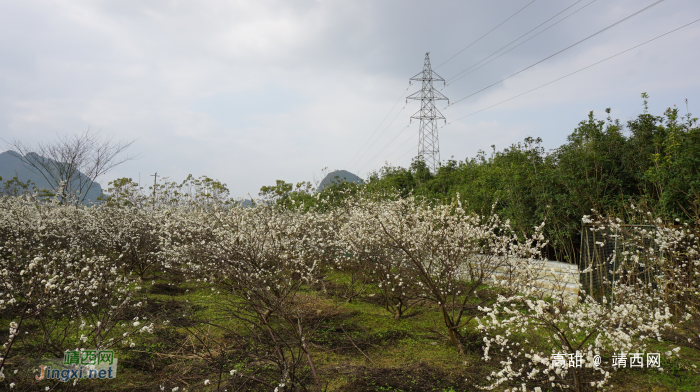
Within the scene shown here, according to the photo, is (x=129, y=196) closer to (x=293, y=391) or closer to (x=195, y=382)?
(x=195, y=382)

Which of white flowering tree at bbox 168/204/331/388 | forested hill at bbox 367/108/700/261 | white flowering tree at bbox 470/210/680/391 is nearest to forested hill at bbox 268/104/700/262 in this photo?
forested hill at bbox 367/108/700/261

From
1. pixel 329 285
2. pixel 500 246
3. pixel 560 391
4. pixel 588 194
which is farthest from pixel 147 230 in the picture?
pixel 588 194

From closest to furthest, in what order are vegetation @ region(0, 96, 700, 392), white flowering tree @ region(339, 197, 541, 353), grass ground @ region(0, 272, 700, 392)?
vegetation @ region(0, 96, 700, 392) → grass ground @ region(0, 272, 700, 392) → white flowering tree @ region(339, 197, 541, 353)

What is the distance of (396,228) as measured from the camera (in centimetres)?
660

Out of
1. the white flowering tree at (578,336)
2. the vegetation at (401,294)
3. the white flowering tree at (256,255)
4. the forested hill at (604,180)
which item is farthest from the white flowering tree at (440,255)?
the forested hill at (604,180)

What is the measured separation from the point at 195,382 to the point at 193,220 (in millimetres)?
6322

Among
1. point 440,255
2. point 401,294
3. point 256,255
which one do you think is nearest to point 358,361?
point 440,255

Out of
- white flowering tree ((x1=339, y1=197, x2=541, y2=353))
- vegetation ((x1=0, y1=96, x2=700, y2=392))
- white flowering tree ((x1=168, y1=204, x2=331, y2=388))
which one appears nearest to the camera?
vegetation ((x1=0, y1=96, x2=700, y2=392))

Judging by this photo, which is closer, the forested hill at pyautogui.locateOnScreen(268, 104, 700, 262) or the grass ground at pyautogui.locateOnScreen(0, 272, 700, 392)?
the grass ground at pyautogui.locateOnScreen(0, 272, 700, 392)

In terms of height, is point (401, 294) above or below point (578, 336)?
above

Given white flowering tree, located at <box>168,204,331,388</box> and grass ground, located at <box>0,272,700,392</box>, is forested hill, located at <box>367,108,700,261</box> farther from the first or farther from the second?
white flowering tree, located at <box>168,204,331,388</box>

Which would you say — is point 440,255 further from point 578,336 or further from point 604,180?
point 604,180

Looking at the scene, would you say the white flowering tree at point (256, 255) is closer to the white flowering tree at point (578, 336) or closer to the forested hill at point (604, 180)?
the white flowering tree at point (578, 336)

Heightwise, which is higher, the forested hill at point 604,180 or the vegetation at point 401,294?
the forested hill at point 604,180
